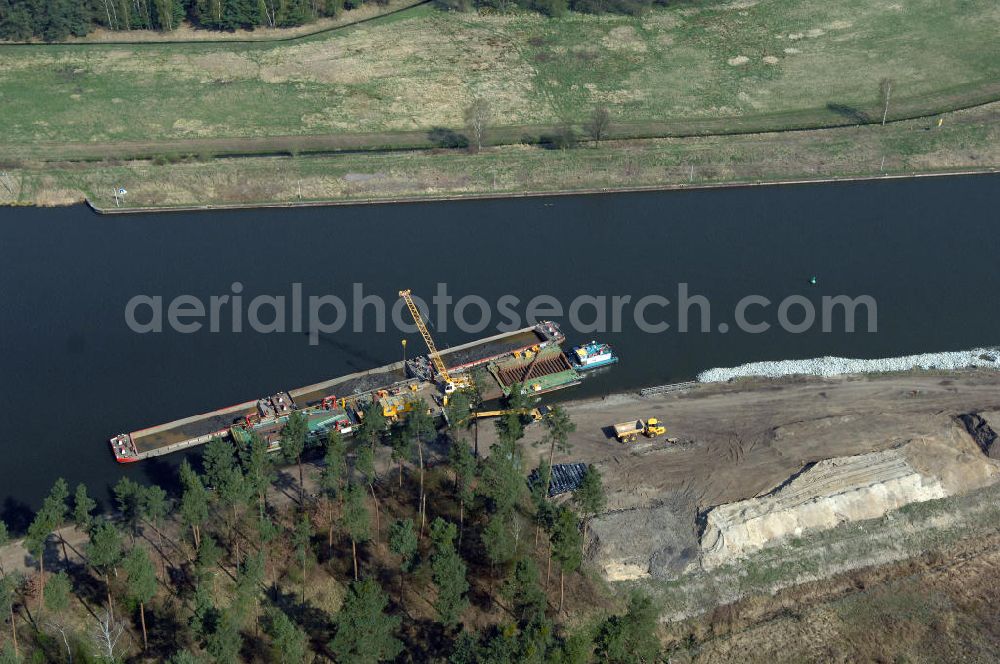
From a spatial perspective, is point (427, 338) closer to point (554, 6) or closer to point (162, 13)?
point (554, 6)

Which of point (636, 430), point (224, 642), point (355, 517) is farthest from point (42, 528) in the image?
point (636, 430)

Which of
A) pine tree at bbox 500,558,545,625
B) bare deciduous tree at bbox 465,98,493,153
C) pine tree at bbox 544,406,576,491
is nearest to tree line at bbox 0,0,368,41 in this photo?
bare deciduous tree at bbox 465,98,493,153

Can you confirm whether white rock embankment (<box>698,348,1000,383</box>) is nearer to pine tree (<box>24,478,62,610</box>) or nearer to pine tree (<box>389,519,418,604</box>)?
pine tree (<box>389,519,418,604</box>)

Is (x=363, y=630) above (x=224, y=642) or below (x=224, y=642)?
below

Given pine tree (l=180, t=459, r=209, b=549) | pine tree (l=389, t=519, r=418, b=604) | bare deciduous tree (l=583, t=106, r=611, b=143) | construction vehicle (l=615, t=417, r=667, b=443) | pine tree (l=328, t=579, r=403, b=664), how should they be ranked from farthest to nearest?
bare deciduous tree (l=583, t=106, r=611, b=143), construction vehicle (l=615, t=417, r=667, b=443), pine tree (l=180, t=459, r=209, b=549), pine tree (l=389, t=519, r=418, b=604), pine tree (l=328, t=579, r=403, b=664)

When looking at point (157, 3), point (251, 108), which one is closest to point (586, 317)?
point (251, 108)
